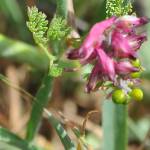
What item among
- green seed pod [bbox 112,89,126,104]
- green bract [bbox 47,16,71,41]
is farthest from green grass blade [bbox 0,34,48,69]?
green seed pod [bbox 112,89,126,104]

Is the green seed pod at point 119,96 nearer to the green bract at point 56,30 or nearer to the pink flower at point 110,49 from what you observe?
the pink flower at point 110,49

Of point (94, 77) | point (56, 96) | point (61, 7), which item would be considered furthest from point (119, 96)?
point (56, 96)

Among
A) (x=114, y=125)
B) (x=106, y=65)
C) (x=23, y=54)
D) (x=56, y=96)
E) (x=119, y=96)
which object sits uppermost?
(x=106, y=65)

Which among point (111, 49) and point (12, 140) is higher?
point (111, 49)

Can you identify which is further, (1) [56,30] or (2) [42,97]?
(2) [42,97]

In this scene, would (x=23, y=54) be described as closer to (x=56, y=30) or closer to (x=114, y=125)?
(x=114, y=125)

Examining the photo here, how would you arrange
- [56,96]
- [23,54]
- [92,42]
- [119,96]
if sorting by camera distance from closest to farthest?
[92,42] < [119,96] < [23,54] < [56,96]

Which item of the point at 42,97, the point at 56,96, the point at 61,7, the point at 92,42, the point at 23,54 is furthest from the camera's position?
the point at 56,96
